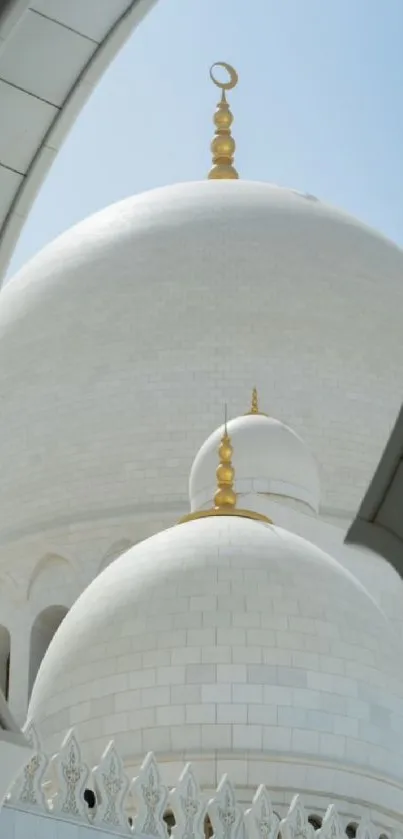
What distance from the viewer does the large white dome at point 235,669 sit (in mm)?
25641

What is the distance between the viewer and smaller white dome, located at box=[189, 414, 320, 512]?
32.1 meters

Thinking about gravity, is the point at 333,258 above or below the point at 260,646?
above

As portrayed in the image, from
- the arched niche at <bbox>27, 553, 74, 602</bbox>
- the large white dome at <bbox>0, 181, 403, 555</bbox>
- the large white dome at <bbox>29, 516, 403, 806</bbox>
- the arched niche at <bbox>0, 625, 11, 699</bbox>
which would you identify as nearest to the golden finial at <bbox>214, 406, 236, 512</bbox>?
the large white dome at <bbox>29, 516, 403, 806</bbox>

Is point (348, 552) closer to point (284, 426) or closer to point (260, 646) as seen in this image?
point (284, 426)

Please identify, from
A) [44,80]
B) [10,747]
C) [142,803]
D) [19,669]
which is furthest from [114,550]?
[44,80]

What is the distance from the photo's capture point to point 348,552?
3269 centimetres

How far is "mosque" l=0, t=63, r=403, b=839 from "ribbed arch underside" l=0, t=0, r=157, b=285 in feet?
54.2

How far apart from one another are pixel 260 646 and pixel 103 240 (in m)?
13.6

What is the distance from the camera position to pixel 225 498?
29.9 m

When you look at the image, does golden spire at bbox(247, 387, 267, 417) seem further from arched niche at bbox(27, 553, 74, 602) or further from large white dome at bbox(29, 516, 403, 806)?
large white dome at bbox(29, 516, 403, 806)

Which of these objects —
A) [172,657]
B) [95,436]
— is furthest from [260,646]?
[95,436]

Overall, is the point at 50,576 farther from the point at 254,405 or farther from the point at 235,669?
the point at 235,669

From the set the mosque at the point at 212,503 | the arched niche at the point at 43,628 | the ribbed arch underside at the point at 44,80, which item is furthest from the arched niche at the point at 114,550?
the ribbed arch underside at the point at 44,80

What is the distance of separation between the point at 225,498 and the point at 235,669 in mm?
4259
